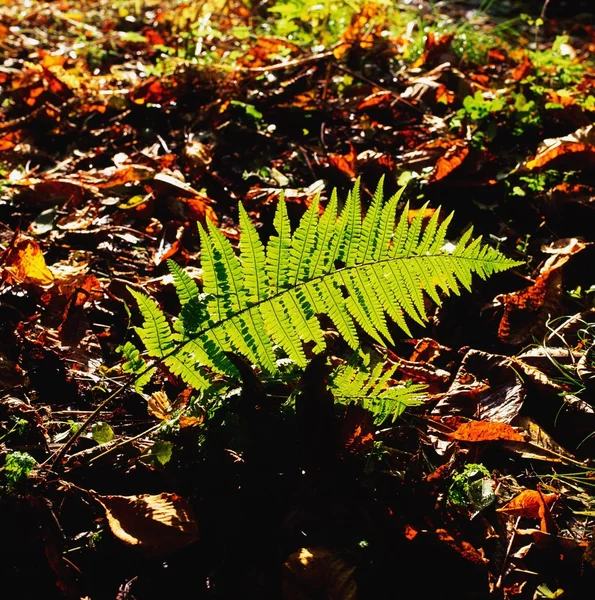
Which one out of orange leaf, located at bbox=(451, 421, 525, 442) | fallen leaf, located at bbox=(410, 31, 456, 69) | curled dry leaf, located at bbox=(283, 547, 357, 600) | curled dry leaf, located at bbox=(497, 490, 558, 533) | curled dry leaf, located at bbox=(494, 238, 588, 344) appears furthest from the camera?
fallen leaf, located at bbox=(410, 31, 456, 69)

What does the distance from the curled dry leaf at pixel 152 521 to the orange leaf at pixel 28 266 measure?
1.07m

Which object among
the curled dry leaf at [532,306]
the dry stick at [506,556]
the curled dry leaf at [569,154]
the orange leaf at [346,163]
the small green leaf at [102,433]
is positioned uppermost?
the curled dry leaf at [569,154]

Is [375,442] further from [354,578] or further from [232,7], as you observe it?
[232,7]

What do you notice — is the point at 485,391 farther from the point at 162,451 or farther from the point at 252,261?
the point at 162,451

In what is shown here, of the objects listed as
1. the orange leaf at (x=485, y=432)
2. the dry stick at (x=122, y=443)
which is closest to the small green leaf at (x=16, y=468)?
the dry stick at (x=122, y=443)

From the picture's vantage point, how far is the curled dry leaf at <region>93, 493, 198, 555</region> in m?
1.51

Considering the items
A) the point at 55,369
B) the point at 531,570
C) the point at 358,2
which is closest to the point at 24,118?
the point at 55,369

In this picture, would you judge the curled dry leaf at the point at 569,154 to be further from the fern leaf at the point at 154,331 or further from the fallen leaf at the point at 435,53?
the fern leaf at the point at 154,331

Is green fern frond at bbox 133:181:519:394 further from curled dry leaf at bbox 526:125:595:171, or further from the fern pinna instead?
curled dry leaf at bbox 526:125:595:171

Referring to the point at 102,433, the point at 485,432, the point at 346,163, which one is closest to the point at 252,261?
the point at 102,433

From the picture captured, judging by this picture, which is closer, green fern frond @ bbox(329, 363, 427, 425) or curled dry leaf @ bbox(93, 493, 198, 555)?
curled dry leaf @ bbox(93, 493, 198, 555)

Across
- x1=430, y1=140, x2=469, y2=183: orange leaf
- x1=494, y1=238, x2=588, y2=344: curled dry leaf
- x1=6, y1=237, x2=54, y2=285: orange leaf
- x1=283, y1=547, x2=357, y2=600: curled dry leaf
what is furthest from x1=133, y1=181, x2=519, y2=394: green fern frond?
x1=430, y1=140, x2=469, y2=183: orange leaf

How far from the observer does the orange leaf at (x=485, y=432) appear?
1.84 metres

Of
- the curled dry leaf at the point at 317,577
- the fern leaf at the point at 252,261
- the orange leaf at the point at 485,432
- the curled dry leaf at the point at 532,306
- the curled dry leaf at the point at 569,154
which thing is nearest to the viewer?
the curled dry leaf at the point at 317,577
